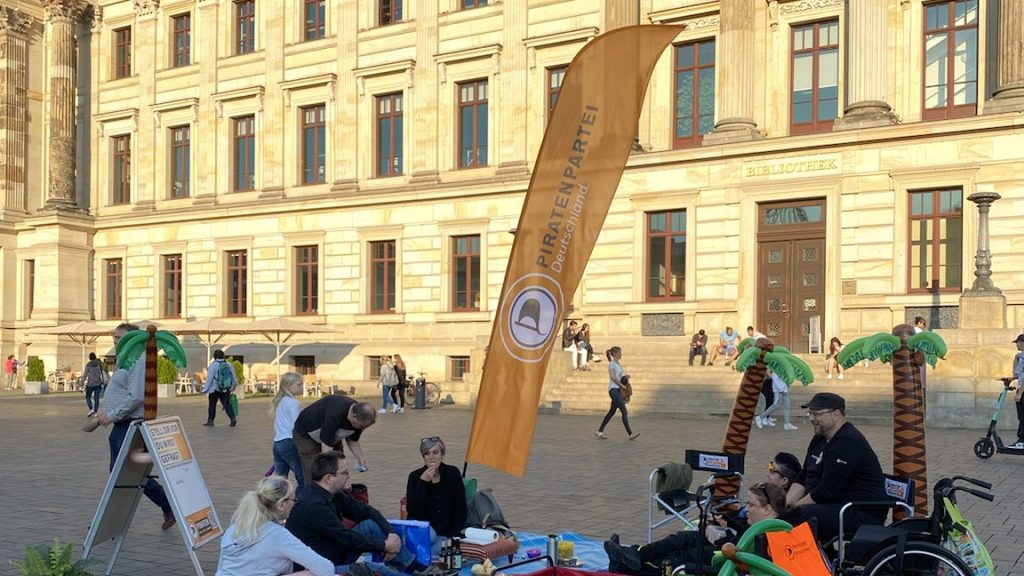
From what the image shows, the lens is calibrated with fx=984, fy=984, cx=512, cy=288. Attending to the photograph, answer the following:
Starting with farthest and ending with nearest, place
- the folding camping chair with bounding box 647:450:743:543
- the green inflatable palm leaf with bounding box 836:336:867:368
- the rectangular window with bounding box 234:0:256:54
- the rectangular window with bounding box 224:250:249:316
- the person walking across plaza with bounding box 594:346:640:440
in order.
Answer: the rectangular window with bounding box 234:0:256:54 → the rectangular window with bounding box 224:250:249:316 → the person walking across plaza with bounding box 594:346:640:440 → the folding camping chair with bounding box 647:450:743:543 → the green inflatable palm leaf with bounding box 836:336:867:368

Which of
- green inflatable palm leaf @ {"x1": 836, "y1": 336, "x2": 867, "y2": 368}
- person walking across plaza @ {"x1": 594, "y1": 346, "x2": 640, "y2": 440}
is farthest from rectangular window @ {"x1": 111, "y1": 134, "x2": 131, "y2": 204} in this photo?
green inflatable palm leaf @ {"x1": 836, "y1": 336, "x2": 867, "y2": 368}

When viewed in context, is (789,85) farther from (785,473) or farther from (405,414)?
(785,473)

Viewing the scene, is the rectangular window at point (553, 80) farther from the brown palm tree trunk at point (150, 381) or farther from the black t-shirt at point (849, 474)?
the black t-shirt at point (849, 474)

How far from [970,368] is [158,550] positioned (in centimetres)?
1730

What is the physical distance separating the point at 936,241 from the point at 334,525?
22129 mm

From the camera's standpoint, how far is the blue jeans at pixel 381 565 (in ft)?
23.8

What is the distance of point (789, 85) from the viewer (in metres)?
28.3

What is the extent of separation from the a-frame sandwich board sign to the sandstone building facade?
13.6 metres

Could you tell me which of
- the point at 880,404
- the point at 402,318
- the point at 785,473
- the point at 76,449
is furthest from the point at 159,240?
the point at 785,473

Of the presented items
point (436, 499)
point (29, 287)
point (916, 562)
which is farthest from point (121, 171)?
point (916, 562)

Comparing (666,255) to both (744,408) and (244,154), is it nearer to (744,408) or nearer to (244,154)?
(244,154)

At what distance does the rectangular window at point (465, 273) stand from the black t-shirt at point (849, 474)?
83.6 ft

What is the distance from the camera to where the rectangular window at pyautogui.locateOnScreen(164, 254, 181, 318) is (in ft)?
132

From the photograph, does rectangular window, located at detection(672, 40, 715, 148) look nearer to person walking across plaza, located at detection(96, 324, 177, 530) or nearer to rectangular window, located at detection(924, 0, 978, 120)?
rectangular window, located at detection(924, 0, 978, 120)
